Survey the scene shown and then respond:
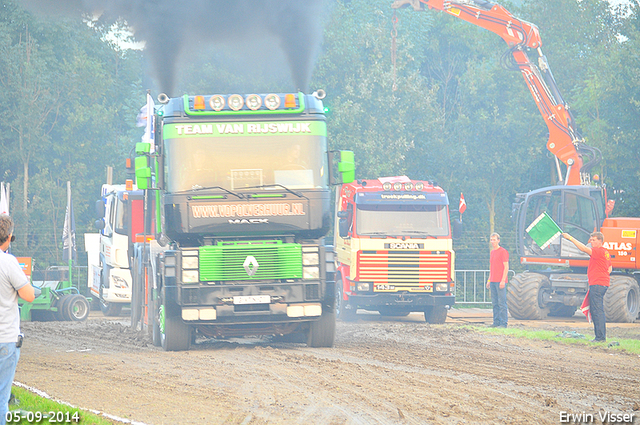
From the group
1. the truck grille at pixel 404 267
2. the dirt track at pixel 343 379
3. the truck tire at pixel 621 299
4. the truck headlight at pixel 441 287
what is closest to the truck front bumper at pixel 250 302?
the dirt track at pixel 343 379

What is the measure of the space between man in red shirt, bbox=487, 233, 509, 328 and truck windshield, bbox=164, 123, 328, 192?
6185 mm

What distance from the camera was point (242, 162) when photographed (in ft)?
43.8

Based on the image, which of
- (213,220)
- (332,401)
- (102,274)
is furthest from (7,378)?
(102,274)

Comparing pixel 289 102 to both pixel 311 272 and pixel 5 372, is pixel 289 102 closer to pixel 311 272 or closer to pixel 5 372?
pixel 311 272

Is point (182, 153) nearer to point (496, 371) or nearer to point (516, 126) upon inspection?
point (496, 371)

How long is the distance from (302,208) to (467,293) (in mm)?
17839

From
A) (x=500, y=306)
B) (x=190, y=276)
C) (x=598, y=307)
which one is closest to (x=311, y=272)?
(x=190, y=276)

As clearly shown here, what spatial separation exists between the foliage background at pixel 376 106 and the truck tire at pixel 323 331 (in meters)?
19.9

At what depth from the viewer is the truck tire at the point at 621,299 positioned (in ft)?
71.3

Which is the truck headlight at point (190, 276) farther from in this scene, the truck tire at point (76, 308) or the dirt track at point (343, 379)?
the truck tire at point (76, 308)

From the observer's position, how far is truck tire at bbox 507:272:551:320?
22312 mm

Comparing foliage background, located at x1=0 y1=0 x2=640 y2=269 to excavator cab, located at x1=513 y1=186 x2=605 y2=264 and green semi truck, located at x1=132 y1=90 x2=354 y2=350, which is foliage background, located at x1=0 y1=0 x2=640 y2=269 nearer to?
excavator cab, located at x1=513 y1=186 x2=605 y2=264

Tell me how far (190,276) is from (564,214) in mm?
12320

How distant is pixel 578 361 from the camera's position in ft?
42.4
